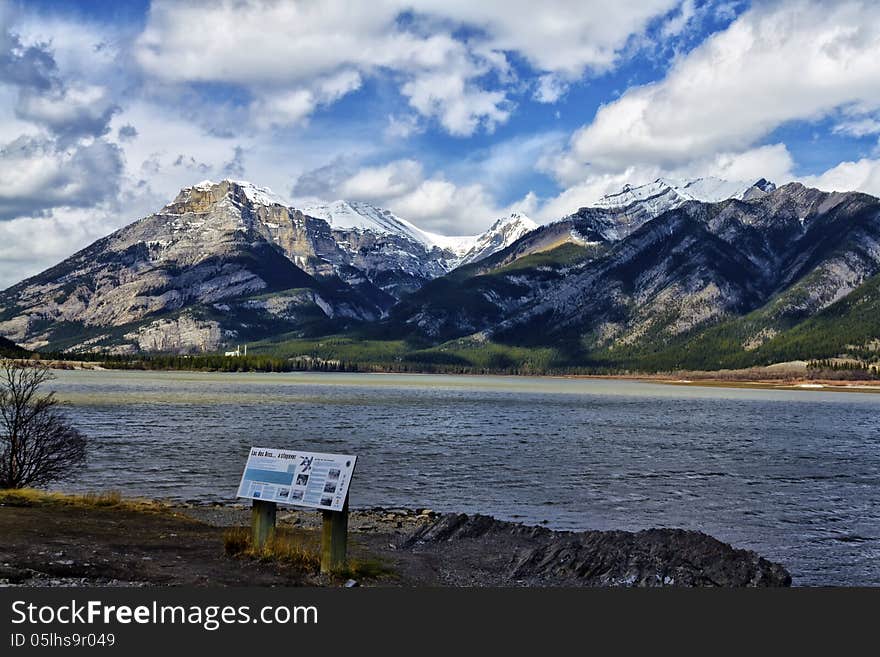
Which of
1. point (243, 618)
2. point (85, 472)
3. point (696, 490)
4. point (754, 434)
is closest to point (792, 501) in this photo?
point (696, 490)

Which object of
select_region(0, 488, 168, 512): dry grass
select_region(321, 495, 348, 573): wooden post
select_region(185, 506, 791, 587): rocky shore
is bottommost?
select_region(185, 506, 791, 587): rocky shore

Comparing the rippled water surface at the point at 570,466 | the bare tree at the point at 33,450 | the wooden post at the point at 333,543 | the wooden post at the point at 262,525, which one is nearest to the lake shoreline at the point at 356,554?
the wooden post at the point at 333,543

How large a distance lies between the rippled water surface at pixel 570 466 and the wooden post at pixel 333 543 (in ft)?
68.0

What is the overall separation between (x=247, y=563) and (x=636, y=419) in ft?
413

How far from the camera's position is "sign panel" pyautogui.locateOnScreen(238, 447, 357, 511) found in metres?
27.3

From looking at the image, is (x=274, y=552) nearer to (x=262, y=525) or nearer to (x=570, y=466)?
(x=262, y=525)

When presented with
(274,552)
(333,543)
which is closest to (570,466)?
(274,552)

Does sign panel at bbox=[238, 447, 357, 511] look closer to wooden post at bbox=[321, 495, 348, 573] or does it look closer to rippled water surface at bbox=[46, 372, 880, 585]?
wooden post at bbox=[321, 495, 348, 573]

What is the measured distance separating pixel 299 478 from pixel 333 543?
2.64 m

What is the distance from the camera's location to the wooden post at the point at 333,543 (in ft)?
92.0

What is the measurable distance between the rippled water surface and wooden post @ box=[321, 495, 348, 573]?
2074cm

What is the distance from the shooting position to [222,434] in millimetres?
99688

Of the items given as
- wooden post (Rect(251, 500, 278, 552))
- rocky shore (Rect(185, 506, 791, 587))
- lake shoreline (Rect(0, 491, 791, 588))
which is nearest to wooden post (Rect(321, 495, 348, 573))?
lake shoreline (Rect(0, 491, 791, 588))

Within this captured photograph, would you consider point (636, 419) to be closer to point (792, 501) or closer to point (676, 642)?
point (792, 501)
